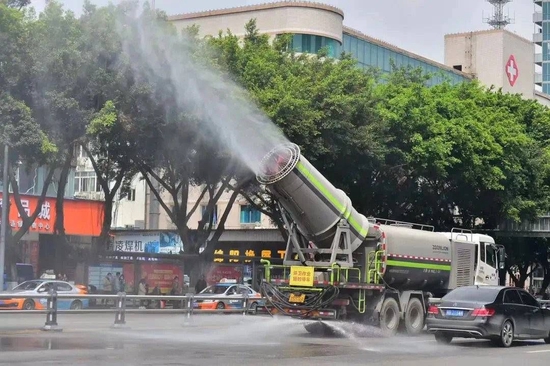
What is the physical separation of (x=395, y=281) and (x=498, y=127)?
69.8 ft

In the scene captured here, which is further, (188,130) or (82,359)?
(188,130)

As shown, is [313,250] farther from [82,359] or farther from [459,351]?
[82,359]

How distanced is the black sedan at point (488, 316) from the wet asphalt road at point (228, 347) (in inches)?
14.8

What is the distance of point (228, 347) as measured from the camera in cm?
1969

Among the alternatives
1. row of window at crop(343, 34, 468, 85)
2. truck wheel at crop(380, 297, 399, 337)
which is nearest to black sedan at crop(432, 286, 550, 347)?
truck wheel at crop(380, 297, 399, 337)

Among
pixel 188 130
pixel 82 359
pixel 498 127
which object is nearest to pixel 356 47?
pixel 498 127

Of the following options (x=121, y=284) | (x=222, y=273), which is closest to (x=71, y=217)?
(x=222, y=273)

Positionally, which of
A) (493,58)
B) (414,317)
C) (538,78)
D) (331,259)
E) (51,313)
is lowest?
(414,317)

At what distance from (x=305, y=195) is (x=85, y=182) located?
5261 centimetres

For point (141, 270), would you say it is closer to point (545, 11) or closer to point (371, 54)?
point (371, 54)

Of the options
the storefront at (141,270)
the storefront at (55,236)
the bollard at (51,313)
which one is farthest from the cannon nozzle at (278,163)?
the storefront at (55,236)

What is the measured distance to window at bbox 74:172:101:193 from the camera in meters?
73.6

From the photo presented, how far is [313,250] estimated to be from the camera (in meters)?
24.5

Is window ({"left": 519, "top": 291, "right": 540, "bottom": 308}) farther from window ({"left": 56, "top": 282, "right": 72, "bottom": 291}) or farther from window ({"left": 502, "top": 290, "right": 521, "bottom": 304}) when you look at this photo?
window ({"left": 56, "top": 282, "right": 72, "bottom": 291})
